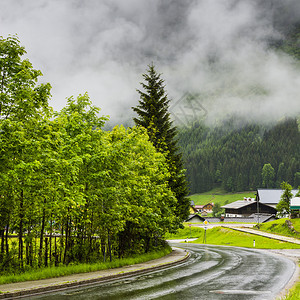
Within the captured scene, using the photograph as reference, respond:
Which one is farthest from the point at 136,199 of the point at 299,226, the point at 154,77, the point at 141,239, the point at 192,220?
the point at 192,220

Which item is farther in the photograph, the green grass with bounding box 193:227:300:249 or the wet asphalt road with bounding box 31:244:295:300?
the green grass with bounding box 193:227:300:249

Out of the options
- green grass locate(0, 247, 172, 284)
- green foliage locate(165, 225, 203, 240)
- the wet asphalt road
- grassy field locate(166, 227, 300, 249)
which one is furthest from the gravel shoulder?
green foliage locate(165, 225, 203, 240)

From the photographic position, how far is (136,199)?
2417 centimetres

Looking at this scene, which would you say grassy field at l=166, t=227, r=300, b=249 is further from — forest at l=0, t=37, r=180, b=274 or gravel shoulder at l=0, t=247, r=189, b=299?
gravel shoulder at l=0, t=247, r=189, b=299

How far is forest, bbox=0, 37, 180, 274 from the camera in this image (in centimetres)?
1502

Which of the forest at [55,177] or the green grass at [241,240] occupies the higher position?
the forest at [55,177]

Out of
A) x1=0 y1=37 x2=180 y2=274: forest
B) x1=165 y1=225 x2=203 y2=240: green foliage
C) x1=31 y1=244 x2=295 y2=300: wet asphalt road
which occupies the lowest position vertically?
x1=165 y1=225 x2=203 y2=240: green foliage

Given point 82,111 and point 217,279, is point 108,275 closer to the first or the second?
point 217,279

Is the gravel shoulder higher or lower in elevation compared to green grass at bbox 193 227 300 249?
higher

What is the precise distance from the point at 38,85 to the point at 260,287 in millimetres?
14337

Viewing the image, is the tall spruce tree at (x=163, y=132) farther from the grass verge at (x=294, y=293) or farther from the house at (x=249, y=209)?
the house at (x=249, y=209)

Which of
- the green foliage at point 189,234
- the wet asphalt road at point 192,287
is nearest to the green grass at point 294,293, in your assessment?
the wet asphalt road at point 192,287

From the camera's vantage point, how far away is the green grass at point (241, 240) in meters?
42.5

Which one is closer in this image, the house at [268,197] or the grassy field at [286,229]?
the grassy field at [286,229]
